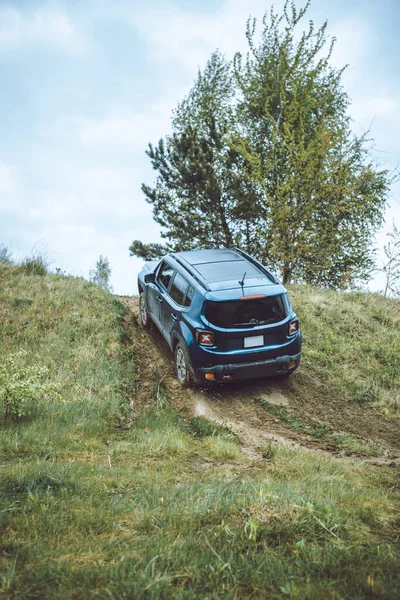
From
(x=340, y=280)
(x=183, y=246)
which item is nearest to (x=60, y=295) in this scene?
(x=183, y=246)

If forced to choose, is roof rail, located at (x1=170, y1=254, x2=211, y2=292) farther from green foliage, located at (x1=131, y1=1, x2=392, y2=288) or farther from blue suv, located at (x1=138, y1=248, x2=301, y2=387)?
green foliage, located at (x1=131, y1=1, x2=392, y2=288)

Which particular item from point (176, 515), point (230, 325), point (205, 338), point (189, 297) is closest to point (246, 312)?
point (230, 325)

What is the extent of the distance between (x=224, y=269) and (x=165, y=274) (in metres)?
1.40

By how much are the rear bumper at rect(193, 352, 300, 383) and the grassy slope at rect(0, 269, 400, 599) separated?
0.75 m

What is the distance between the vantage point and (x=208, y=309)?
6.76 m

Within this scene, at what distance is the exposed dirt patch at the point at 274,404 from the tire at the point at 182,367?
0.14 metres

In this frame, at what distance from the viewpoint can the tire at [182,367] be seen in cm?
713

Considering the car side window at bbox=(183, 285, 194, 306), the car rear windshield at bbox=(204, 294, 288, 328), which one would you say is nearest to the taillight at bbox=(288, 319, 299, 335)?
the car rear windshield at bbox=(204, 294, 288, 328)

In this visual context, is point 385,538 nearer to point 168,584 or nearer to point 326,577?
point 326,577

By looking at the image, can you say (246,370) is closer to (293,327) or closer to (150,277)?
(293,327)

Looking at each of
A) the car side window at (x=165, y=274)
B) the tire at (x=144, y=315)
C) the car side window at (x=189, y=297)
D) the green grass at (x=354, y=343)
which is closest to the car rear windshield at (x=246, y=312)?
the car side window at (x=189, y=297)

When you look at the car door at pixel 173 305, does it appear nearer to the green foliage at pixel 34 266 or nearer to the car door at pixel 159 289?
the car door at pixel 159 289

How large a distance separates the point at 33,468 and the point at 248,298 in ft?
12.0

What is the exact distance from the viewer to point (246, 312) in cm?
685
